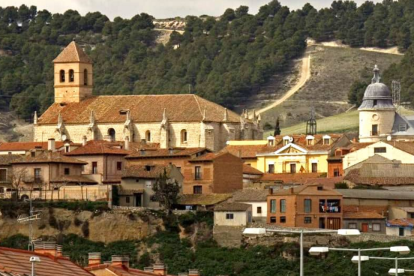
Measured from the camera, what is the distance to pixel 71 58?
531 feet

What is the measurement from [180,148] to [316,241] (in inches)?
968

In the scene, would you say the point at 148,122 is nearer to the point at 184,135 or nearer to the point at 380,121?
the point at 184,135

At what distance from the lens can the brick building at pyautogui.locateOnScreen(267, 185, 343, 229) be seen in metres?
119

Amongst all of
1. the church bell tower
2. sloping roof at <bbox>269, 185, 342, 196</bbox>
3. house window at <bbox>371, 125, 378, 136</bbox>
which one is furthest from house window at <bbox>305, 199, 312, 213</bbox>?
the church bell tower

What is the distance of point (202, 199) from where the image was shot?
12644 cm

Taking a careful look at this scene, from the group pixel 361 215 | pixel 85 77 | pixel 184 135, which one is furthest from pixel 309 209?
pixel 85 77

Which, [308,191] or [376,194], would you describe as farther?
[376,194]

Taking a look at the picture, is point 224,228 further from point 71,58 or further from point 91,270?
point 91,270

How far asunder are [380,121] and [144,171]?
27.9 metres

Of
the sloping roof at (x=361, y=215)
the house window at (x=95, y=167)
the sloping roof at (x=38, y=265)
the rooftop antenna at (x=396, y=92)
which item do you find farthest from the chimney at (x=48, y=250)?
the rooftop antenna at (x=396, y=92)

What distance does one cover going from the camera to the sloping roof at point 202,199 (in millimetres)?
125062

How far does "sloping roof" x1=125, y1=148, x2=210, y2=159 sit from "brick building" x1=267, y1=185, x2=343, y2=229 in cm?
1335

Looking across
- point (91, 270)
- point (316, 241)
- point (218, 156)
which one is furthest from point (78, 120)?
point (91, 270)

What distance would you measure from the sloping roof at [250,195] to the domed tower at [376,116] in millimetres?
25266
